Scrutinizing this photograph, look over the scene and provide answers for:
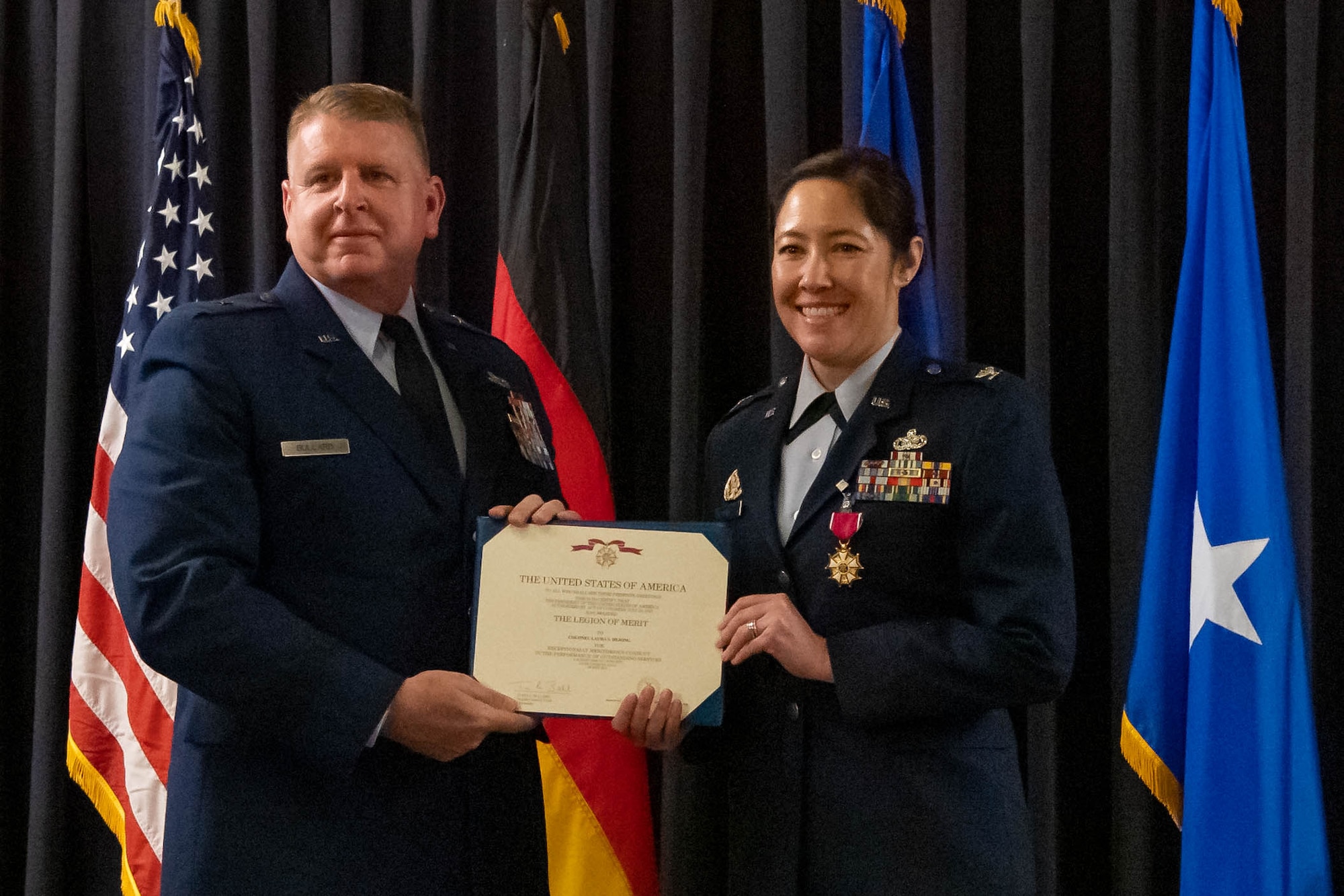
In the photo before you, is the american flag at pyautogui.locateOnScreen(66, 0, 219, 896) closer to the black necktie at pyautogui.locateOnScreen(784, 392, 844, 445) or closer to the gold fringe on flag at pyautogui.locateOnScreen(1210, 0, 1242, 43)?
the black necktie at pyautogui.locateOnScreen(784, 392, 844, 445)

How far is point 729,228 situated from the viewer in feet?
9.95

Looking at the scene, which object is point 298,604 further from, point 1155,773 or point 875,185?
point 1155,773

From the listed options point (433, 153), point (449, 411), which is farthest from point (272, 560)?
point (433, 153)

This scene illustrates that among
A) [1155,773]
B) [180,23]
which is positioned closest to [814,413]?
[1155,773]

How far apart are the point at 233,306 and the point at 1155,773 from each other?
2.06 metres

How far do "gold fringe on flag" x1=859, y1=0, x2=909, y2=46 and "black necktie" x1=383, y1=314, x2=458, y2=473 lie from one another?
58.6 inches

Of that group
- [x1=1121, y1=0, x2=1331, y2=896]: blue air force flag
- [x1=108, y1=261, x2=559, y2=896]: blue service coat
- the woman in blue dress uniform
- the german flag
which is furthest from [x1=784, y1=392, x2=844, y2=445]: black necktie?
[x1=1121, y1=0, x2=1331, y2=896]: blue air force flag

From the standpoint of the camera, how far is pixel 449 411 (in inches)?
77.1

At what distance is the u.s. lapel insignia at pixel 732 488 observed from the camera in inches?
80.1

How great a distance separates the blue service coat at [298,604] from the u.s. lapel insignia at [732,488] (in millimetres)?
459

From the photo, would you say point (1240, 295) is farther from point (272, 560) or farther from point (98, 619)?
point (98, 619)

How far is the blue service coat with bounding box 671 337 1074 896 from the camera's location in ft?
5.57

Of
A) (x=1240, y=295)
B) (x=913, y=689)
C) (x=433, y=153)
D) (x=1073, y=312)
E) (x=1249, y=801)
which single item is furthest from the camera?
(x=433, y=153)

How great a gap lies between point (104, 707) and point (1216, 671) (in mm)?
2631
